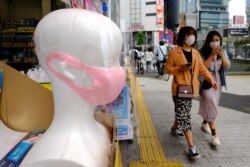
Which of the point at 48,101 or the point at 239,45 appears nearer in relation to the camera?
the point at 48,101

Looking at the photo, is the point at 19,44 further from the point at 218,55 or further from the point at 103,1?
the point at 218,55

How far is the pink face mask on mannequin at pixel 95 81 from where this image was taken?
150 cm

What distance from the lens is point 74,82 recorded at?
1.55 metres

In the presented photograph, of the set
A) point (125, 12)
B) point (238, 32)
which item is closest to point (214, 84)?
point (125, 12)

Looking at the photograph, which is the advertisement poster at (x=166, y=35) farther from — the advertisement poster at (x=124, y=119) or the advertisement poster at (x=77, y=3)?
the advertisement poster at (x=77, y=3)

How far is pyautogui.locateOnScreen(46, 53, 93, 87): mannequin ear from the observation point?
1.51m

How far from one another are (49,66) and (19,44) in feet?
15.6

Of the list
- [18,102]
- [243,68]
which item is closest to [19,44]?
[18,102]

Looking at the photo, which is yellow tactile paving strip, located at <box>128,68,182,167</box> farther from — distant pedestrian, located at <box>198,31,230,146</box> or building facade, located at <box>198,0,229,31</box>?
building facade, located at <box>198,0,229,31</box>

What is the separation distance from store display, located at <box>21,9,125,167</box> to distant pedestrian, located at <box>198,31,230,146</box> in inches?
118

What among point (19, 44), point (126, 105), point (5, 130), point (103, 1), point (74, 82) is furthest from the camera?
point (19, 44)

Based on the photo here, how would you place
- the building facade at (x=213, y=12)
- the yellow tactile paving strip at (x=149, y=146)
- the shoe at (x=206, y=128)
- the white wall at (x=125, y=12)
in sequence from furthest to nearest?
the building facade at (x=213, y=12) → the shoe at (x=206, y=128) → the white wall at (x=125, y=12) → the yellow tactile paving strip at (x=149, y=146)

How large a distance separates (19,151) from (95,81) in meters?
0.66

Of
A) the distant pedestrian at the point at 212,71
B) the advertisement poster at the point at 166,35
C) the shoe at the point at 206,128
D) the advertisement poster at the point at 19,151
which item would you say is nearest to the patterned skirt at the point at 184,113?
the distant pedestrian at the point at 212,71
